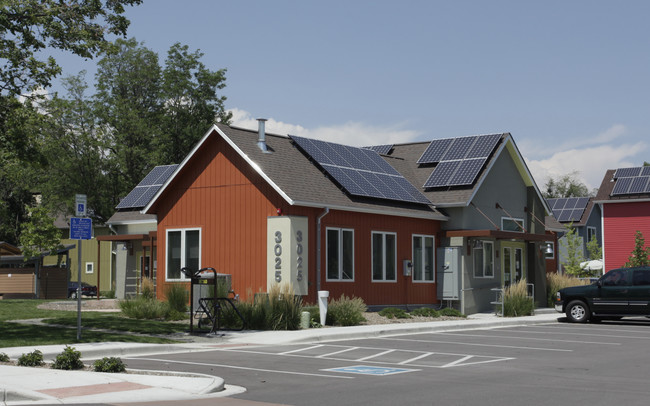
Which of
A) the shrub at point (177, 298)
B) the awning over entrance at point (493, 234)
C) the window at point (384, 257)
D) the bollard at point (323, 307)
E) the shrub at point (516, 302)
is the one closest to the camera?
the bollard at point (323, 307)

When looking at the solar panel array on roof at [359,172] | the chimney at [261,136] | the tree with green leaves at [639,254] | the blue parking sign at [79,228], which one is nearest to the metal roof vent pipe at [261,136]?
the chimney at [261,136]

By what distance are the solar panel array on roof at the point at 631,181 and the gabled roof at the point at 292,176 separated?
2473 centimetres

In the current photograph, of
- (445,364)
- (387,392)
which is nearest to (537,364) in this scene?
(445,364)

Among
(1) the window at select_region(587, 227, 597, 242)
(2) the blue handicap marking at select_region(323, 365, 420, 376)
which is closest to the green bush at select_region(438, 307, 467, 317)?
(2) the blue handicap marking at select_region(323, 365, 420, 376)

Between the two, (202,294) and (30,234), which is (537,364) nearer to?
(202,294)

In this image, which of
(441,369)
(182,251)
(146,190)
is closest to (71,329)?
(182,251)

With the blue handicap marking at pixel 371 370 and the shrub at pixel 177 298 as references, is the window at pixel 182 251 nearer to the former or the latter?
the shrub at pixel 177 298

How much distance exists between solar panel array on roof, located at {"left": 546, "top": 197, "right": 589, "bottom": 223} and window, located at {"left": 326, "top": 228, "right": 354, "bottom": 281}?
117 ft

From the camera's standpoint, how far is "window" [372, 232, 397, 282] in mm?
29234

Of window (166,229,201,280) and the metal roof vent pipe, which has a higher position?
the metal roof vent pipe

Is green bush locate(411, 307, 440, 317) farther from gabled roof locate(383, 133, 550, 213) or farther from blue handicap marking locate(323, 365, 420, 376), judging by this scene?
blue handicap marking locate(323, 365, 420, 376)

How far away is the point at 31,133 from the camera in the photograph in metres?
23.5

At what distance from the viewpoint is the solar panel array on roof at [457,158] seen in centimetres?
3278

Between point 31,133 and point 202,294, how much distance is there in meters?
6.73
